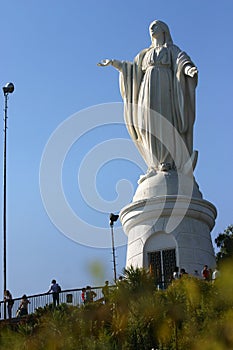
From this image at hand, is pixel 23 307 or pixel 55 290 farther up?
pixel 55 290

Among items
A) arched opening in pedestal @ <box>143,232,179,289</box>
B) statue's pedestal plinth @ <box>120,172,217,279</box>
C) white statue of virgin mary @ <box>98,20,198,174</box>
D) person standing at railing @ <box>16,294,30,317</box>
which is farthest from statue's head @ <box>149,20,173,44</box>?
person standing at railing @ <box>16,294,30,317</box>

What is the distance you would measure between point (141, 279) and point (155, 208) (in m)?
7.55

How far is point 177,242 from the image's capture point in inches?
993

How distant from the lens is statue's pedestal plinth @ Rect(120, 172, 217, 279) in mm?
25219

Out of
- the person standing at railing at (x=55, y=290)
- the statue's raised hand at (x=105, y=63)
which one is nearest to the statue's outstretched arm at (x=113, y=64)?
the statue's raised hand at (x=105, y=63)

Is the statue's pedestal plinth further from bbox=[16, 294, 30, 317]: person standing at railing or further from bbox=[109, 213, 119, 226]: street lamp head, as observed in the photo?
bbox=[109, 213, 119, 226]: street lamp head

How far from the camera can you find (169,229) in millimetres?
25328

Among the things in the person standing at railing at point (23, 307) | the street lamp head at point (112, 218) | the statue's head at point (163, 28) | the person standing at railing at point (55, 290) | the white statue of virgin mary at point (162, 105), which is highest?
the statue's head at point (163, 28)

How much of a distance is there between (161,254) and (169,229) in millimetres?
779

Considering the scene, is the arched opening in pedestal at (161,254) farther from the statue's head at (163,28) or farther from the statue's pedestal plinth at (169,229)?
the statue's head at (163,28)

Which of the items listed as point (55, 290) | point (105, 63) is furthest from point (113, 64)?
point (55, 290)

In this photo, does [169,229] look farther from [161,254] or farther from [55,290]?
[55,290]

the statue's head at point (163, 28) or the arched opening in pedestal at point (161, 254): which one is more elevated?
the statue's head at point (163, 28)

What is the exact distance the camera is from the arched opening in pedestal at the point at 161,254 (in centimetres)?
2514
